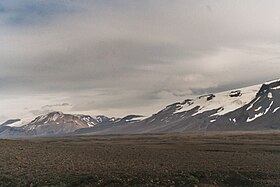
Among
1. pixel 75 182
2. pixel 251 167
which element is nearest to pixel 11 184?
pixel 75 182

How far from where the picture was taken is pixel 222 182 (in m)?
32.6

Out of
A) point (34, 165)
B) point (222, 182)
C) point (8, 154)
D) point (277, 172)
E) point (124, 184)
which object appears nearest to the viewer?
point (124, 184)

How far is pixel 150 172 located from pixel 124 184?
7215 mm

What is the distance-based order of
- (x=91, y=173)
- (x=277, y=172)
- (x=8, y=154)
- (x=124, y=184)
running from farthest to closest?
(x=8, y=154)
(x=277, y=172)
(x=91, y=173)
(x=124, y=184)

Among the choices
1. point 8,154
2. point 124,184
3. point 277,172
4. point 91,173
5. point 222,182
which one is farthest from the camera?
point 8,154

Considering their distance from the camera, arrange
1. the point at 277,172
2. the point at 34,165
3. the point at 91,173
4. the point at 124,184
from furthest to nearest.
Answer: the point at 34,165, the point at 277,172, the point at 91,173, the point at 124,184

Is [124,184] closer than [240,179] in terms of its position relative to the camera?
Yes

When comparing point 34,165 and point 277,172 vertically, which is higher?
point 34,165

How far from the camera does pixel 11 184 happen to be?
31.5 metres

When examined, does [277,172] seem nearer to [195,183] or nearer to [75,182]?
[195,183]

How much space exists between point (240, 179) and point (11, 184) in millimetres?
19346

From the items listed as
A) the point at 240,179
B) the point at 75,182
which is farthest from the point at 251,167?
the point at 75,182

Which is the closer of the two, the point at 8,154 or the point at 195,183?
the point at 195,183

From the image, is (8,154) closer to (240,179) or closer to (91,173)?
(91,173)
